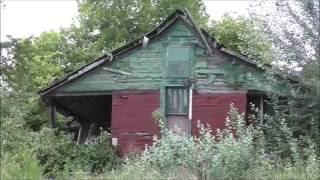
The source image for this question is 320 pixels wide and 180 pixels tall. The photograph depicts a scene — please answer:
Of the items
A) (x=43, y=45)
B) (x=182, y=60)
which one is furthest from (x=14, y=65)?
(x=43, y=45)

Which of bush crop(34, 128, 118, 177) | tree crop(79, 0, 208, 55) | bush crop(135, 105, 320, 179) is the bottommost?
bush crop(34, 128, 118, 177)

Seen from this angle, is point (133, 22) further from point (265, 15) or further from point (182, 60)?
point (265, 15)

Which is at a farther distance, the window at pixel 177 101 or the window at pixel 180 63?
the window at pixel 177 101

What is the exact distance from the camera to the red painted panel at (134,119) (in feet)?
61.6

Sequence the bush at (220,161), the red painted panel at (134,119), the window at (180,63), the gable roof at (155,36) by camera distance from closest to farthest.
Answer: the bush at (220,161)
the gable roof at (155,36)
the window at (180,63)
the red painted panel at (134,119)

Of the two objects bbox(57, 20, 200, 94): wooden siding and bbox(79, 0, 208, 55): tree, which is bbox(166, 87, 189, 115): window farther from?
bbox(79, 0, 208, 55): tree

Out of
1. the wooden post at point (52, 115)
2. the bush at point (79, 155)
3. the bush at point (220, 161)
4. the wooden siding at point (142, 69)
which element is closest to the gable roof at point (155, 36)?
the wooden siding at point (142, 69)

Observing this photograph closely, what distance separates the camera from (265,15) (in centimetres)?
1584

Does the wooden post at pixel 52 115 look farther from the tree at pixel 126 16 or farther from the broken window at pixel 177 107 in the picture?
the tree at pixel 126 16

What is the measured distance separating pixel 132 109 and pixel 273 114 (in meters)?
4.64

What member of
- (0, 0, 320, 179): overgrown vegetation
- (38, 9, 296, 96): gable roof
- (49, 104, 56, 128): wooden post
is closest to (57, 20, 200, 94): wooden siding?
(38, 9, 296, 96): gable roof

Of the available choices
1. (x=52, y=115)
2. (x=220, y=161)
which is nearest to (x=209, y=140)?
(x=220, y=161)

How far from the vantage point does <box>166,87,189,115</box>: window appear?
61.1ft

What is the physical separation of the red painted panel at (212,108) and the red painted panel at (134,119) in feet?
4.15
